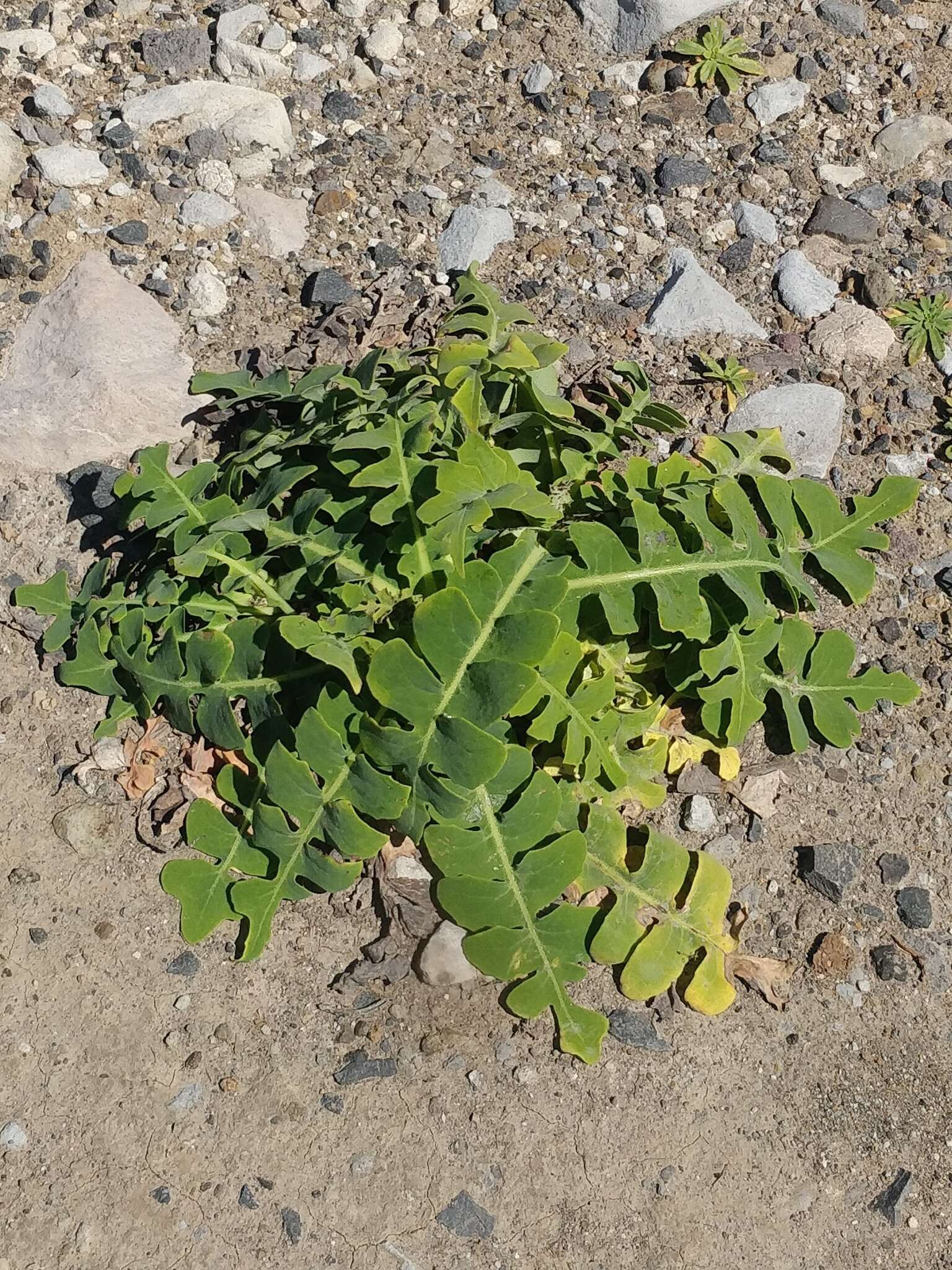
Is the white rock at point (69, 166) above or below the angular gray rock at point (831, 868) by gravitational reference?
above

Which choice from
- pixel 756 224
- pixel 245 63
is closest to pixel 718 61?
pixel 756 224

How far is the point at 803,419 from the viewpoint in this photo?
3473 mm

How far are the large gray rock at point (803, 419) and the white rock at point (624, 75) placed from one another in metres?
1.39

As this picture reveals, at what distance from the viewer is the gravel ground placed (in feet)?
8.52

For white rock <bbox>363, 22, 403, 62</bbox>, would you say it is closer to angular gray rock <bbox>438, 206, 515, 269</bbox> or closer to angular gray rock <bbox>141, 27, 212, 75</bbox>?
angular gray rock <bbox>141, 27, 212, 75</bbox>

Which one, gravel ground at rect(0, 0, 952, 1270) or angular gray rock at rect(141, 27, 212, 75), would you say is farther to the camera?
angular gray rock at rect(141, 27, 212, 75)

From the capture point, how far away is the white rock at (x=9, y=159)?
3762 mm

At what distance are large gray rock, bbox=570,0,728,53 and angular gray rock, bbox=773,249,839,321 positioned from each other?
3.46ft

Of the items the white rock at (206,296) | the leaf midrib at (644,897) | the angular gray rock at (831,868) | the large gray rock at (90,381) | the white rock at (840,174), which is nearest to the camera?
the leaf midrib at (644,897)

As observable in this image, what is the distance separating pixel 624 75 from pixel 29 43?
209 cm

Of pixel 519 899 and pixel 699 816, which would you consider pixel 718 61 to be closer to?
pixel 699 816

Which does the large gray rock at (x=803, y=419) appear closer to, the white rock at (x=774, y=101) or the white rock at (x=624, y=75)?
the white rock at (x=774, y=101)

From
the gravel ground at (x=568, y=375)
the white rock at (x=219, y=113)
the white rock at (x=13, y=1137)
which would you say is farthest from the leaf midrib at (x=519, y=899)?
the white rock at (x=219, y=113)

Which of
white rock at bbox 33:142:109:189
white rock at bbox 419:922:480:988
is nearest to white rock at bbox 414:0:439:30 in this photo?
white rock at bbox 33:142:109:189
